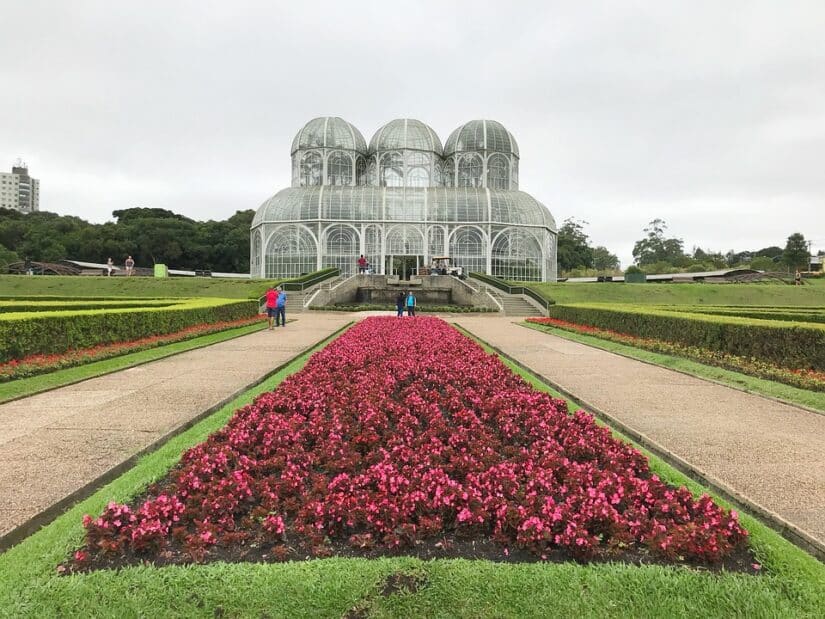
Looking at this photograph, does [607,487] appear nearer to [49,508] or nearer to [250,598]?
[250,598]

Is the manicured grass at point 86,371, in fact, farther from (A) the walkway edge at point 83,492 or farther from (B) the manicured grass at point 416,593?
(B) the manicured grass at point 416,593

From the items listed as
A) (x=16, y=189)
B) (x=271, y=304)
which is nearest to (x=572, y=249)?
(x=271, y=304)

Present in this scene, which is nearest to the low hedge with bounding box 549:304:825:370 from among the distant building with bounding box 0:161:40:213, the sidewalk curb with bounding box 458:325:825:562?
the sidewalk curb with bounding box 458:325:825:562

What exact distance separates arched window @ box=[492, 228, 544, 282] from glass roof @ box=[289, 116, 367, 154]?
17.4 m

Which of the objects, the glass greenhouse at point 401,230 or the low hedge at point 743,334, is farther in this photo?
the glass greenhouse at point 401,230

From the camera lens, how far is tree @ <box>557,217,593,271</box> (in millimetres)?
83062

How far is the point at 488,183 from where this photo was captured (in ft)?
159

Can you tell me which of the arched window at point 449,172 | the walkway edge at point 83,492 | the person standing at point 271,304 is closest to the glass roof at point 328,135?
the arched window at point 449,172

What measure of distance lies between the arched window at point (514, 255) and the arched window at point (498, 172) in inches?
327

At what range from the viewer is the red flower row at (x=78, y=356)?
343 inches

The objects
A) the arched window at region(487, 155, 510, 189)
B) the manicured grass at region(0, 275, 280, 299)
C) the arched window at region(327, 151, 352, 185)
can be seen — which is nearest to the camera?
the manicured grass at region(0, 275, 280, 299)

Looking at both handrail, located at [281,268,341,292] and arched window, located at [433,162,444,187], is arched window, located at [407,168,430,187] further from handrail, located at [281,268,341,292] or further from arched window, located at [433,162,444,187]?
handrail, located at [281,268,341,292]

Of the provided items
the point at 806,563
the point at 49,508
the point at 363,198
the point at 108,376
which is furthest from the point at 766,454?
the point at 363,198

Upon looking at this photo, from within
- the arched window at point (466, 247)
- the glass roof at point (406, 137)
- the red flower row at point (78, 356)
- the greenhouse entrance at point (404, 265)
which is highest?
the glass roof at point (406, 137)
